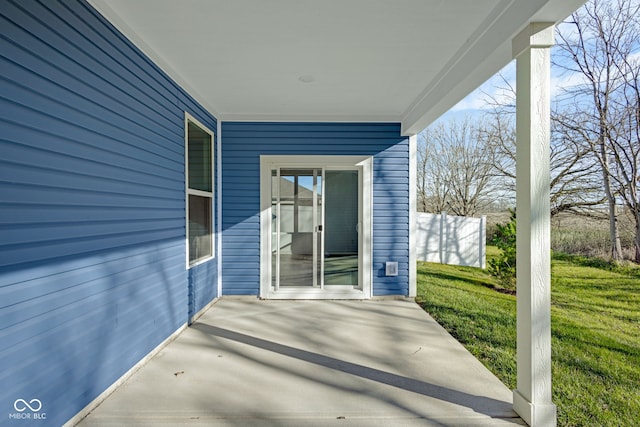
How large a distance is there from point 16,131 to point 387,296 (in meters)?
4.75

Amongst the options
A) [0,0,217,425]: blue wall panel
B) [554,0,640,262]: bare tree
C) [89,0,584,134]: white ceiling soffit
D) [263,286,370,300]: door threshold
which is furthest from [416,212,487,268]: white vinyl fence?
[0,0,217,425]: blue wall panel

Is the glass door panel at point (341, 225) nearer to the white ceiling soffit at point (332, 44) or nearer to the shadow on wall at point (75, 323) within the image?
the white ceiling soffit at point (332, 44)

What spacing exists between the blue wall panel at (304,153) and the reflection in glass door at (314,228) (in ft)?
1.03

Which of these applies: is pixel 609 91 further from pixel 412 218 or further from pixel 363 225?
pixel 363 225

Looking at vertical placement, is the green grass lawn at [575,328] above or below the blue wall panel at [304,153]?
below

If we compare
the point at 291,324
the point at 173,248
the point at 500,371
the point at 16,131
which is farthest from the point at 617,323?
the point at 16,131

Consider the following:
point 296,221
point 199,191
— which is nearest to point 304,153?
point 296,221

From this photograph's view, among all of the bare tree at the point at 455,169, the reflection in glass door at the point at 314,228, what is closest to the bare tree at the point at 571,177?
the bare tree at the point at 455,169

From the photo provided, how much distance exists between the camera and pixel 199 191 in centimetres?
444

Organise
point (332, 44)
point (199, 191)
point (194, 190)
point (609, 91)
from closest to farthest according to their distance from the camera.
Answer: point (332, 44)
point (194, 190)
point (199, 191)
point (609, 91)

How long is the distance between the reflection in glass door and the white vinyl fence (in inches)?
181

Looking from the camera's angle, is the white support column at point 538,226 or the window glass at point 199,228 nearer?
the white support column at point 538,226

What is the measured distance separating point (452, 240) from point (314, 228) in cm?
540

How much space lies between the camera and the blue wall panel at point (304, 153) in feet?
17.3
